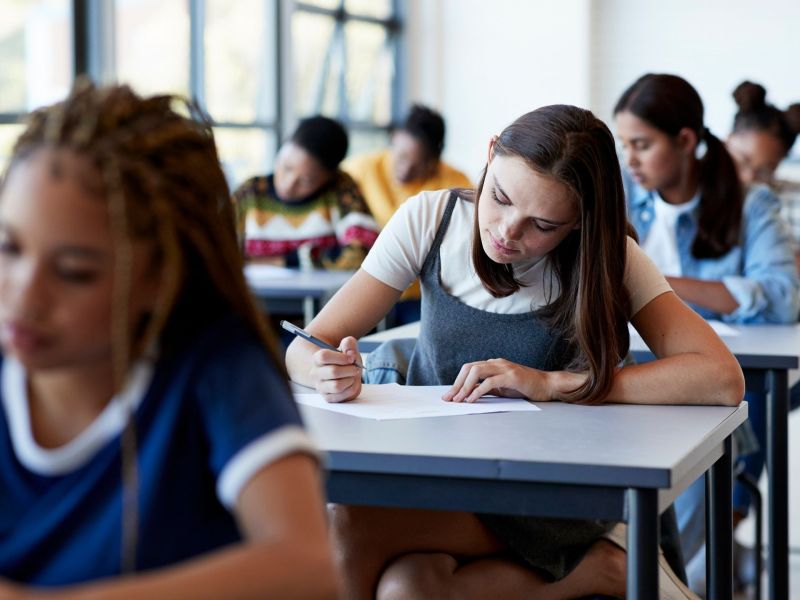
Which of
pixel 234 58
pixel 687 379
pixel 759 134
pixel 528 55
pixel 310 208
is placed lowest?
pixel 687 379

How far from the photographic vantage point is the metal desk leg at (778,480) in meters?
2.24

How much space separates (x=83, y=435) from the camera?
86cm

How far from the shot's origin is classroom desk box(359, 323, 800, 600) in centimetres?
223

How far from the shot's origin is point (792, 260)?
2936 mm

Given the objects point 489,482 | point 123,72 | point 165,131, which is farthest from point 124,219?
point 123,72

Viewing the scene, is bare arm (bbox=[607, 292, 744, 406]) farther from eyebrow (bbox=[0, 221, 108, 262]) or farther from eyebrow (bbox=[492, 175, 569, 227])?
eyebrow (bbox=[0, 221, 108, 262])

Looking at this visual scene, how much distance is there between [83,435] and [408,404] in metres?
0.86

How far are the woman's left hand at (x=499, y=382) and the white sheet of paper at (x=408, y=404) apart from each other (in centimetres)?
1

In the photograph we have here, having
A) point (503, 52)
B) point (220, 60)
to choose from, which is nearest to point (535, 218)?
point (220, 60)

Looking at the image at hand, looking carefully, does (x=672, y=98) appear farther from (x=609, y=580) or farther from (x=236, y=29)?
(x=236, y=29)

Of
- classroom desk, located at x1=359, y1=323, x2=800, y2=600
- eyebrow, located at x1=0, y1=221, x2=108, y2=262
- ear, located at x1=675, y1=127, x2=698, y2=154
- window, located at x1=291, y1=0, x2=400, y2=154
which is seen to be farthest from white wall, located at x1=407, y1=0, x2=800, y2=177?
eyebrow, located at x1=0, y1=221, x2=108, y2=262

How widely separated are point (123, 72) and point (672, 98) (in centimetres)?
288

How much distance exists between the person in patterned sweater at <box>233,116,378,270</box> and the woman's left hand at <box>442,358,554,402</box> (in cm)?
252

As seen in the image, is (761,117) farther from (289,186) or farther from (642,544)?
(642,544)
